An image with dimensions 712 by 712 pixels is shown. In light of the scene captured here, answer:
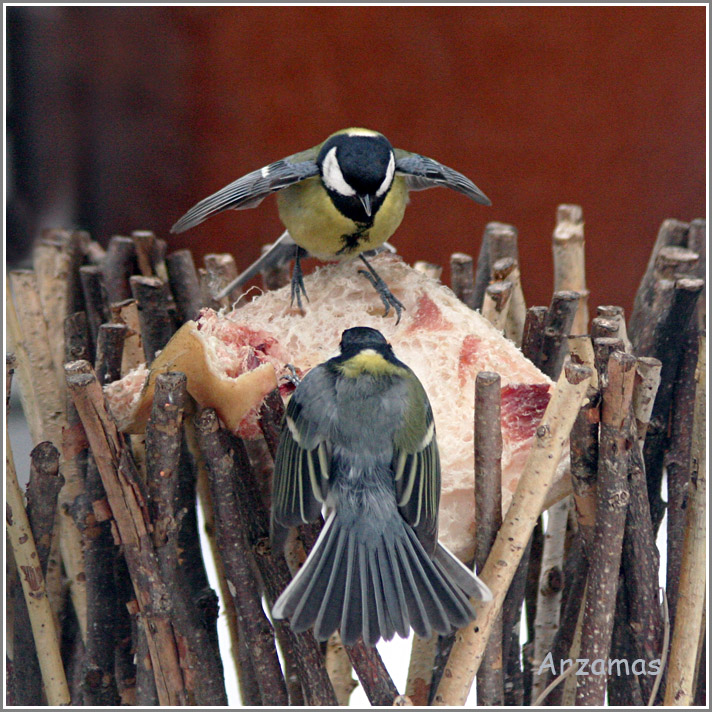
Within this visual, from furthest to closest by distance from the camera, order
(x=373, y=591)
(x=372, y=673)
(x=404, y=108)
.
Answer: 1. (x=404, y=108)
2. (x=372, y=673)
3. (x=373, y=591)

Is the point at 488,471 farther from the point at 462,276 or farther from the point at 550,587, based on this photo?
the point at 462,276

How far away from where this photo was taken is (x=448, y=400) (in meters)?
1.25

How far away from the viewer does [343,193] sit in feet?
4.61

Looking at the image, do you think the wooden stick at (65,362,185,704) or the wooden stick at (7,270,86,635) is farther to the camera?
the wooden stick at (7,270,86,635)

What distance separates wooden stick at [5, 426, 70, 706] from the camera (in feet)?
4.10

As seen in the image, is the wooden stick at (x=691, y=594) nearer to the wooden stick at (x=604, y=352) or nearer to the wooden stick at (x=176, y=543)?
the wooden stick at (x=604, y=352)

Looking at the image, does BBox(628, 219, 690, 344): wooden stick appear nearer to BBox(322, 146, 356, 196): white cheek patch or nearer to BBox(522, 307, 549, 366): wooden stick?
BBox(522, 307, 549, 366): wooden stick

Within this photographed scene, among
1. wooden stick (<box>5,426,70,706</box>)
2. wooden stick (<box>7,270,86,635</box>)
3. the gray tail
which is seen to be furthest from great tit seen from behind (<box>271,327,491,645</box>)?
wooden stick (<box>7,270,86,635</box>)

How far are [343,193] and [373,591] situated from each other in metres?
0.70

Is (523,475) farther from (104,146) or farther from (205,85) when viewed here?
(104,146)

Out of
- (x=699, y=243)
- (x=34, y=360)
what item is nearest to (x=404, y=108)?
(x=699, y=243)

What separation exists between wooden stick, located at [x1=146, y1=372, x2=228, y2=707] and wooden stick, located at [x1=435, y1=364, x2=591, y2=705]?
0.33 m

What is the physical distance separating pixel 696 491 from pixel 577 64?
6.14ft

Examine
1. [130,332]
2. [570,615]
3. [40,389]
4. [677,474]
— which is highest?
[130,332]
